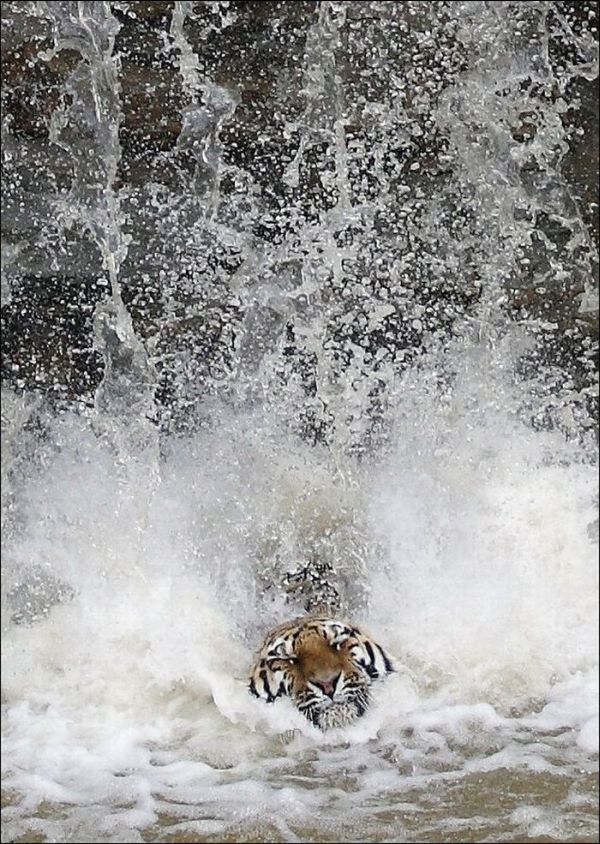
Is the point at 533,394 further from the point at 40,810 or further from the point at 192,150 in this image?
the point at 40,810

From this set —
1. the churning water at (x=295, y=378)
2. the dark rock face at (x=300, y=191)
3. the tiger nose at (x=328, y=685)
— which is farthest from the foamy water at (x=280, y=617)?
the dark rock face at (x=300, y=191)

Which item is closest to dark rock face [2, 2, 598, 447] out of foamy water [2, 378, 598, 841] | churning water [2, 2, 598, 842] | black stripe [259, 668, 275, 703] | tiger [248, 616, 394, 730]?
churning water [2, 2, 598, 842]

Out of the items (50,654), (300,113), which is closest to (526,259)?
(300,113)

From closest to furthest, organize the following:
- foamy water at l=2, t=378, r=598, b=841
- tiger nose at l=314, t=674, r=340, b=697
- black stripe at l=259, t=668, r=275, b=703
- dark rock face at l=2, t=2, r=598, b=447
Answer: foamy water at l=2, t=378, r=598, b=841 < tiger nose at l=314, t=674, r=340, b=697 < black stripe at l=259, t=668, r=275, b=703 < dark rock face at l=2, t=2, r=598, b=447

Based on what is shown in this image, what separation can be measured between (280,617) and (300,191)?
150 centimetres

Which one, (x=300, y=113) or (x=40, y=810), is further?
(x=300, y=113)

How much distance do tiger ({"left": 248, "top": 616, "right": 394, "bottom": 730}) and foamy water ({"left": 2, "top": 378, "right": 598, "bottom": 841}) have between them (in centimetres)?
5

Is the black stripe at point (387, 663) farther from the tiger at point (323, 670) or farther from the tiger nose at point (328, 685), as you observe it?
the tiger nose at point (328, 685)

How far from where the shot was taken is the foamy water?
11.4 ft

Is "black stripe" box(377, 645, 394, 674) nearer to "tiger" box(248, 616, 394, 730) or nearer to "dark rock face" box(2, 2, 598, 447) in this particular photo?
"tiger" box(248, 616, 394, 730)

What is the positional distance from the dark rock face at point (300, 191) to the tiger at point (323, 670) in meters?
0.76

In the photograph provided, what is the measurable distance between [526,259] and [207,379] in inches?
47.7

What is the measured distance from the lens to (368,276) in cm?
399

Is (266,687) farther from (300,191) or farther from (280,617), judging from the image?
(300,191)
